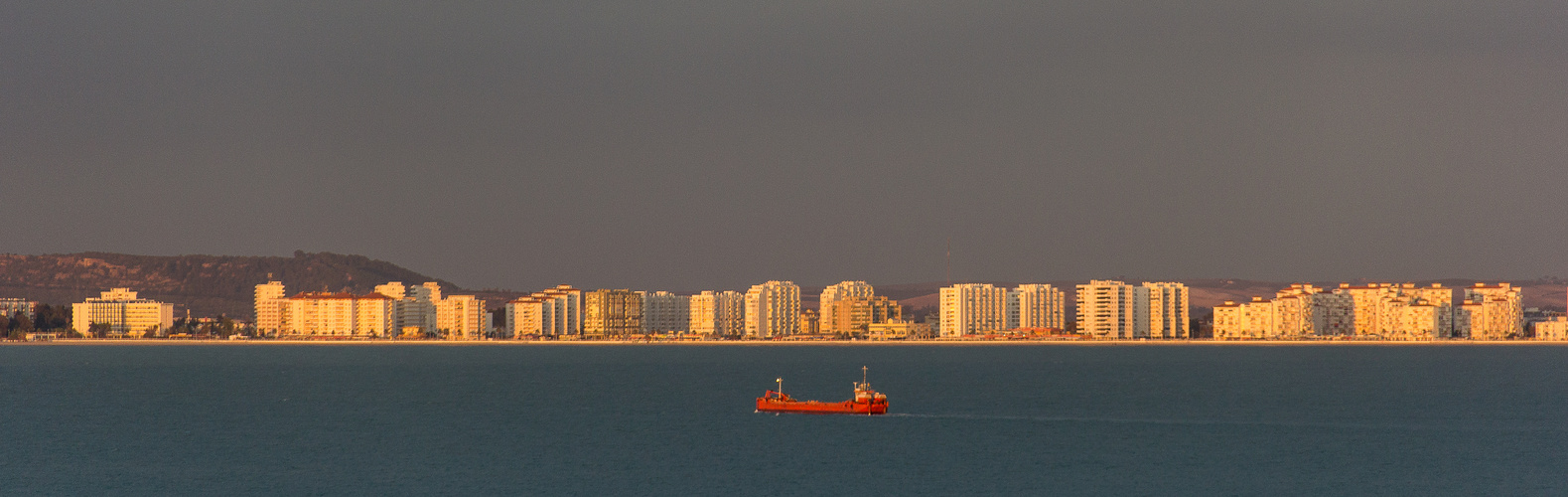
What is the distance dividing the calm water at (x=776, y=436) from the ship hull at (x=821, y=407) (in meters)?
2.30

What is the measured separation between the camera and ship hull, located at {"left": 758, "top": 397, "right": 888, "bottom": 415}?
75.1 m

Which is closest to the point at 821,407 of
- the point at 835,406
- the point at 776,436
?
the point at 835,406

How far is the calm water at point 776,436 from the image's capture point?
162 feet

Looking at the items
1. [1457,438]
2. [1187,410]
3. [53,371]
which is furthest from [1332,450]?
[53,371]

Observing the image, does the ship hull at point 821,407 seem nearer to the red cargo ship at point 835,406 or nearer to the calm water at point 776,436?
the red cargo ship at point 835,406

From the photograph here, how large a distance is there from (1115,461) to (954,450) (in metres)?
6.59

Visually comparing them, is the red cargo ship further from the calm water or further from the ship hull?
the calm water

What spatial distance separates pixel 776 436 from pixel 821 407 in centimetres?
1267

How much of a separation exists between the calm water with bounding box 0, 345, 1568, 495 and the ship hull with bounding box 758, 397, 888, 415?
7.54 ft

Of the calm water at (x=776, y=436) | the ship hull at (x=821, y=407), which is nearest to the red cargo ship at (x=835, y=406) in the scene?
the ship hull at (x=821, y=407)

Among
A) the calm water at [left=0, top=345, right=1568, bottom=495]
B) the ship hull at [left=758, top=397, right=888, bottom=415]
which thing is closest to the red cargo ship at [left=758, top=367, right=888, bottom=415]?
the ship hull at [left=758, top=397, right=888, bottom=415]

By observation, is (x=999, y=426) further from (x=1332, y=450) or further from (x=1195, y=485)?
(x=1195, y=485)

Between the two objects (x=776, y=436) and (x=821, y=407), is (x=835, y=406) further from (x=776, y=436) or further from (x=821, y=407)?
(x=776, y=436)

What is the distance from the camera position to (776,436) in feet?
209
